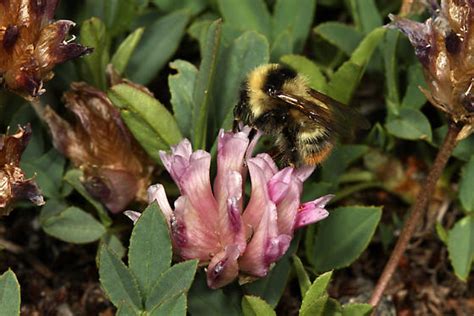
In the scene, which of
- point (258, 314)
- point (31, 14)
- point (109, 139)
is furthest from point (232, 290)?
point (31, 14)

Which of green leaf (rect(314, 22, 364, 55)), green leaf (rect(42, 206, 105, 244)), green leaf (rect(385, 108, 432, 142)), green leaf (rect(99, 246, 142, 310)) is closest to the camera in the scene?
green leaf (rect(99, 246, 142, 310))

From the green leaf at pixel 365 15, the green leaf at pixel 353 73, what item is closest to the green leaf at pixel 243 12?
the green leaf at pixel 365 15

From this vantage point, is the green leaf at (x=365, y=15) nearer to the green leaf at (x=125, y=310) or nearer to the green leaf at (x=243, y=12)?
the green leaf at (x=243, y=12)

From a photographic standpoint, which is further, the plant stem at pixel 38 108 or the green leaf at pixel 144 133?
the plant stem at pixel 38 108

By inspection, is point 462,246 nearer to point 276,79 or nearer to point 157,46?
point 276,79

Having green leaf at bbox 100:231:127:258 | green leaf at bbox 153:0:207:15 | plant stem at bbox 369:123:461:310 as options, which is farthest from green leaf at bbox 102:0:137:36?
plant stem at bbox 369:123:461:310

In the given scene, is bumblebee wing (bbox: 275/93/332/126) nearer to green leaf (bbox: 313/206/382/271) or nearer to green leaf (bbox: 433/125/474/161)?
green leaf (bbox: 313/206/382/271)

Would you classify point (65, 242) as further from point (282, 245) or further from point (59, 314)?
point (282, 245)
